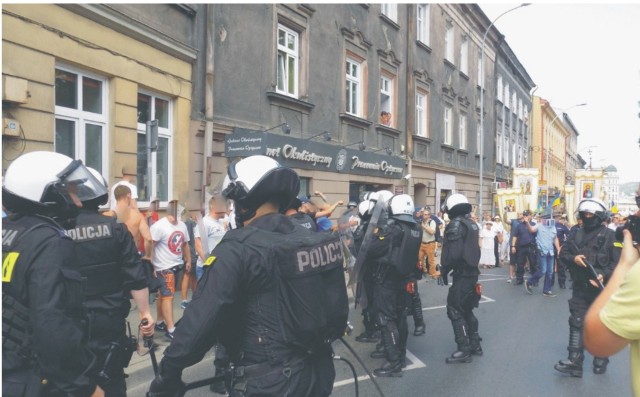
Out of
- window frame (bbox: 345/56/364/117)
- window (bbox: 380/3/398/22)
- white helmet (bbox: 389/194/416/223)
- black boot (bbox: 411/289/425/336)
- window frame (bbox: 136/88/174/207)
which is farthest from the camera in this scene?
window (bbox: 380/3/398/22)

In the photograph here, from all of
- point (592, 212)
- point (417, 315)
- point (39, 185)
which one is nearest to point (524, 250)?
point (417, 315)

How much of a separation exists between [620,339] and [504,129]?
33138 millimetres

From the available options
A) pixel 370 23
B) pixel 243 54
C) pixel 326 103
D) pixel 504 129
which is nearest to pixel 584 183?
pixel 504 129

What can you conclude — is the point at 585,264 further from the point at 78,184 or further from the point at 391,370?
the point at 78,184

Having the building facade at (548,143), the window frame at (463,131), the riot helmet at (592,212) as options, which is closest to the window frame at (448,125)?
the window frame at (463,131)

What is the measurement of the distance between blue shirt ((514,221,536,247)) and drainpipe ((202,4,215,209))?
7154 millimetres

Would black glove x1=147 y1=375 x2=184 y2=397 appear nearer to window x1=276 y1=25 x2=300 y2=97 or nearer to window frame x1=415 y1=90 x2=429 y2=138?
window x1=276 y1=25 x2=300 y2=97

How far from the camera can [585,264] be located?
18.4 ft

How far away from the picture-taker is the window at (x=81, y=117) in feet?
25.0

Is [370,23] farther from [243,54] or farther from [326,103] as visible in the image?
[243,54]

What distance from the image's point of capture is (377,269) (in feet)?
19.1

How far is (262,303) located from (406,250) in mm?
3549

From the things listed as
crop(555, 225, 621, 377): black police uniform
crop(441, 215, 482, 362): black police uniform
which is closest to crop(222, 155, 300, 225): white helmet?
crop(441, 215, 482, 362): black police uniform

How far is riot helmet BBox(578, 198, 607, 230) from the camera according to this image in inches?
231
